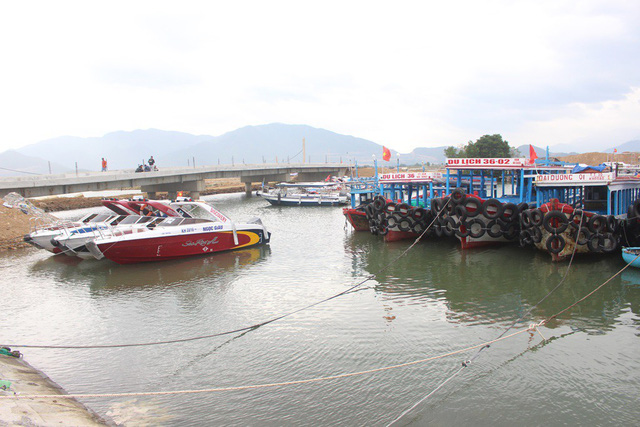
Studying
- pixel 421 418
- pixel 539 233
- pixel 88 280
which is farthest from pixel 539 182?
pixel 88 280

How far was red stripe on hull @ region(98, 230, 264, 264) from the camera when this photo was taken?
65.4 ft

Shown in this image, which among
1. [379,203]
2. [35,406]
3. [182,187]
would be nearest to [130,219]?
[379,203]

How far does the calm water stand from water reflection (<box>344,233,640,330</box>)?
86mm

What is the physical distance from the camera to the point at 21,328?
42.5 feet

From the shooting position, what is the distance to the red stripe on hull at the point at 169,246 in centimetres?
1994

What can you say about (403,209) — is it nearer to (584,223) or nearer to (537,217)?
(537,217)

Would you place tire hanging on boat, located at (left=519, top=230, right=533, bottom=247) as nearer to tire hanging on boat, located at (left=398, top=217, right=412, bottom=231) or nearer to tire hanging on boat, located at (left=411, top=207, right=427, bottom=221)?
tire hanging on boat, located at (left=411, top=207, right=427, bottom=221)

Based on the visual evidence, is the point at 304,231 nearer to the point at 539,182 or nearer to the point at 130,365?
the point at 539,182

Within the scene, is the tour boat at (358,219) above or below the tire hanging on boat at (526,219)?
below

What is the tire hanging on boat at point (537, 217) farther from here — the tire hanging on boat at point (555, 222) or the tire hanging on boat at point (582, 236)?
the tire hanging on boat at point (582, 236)

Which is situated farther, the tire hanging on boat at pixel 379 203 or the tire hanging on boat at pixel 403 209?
the tire hanging on boat at pixel 379 203

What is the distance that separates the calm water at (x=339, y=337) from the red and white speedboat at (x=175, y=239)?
680mm

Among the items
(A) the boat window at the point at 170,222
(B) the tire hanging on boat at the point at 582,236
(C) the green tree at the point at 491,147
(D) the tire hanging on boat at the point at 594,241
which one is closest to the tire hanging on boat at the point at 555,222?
(B) the tire hanging on boat at the point at 582,236

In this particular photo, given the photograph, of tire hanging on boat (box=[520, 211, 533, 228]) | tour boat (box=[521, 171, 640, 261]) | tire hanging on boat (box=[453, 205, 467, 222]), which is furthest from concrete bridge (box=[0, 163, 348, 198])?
tour boat (box=[521, 171, 640, 261])
